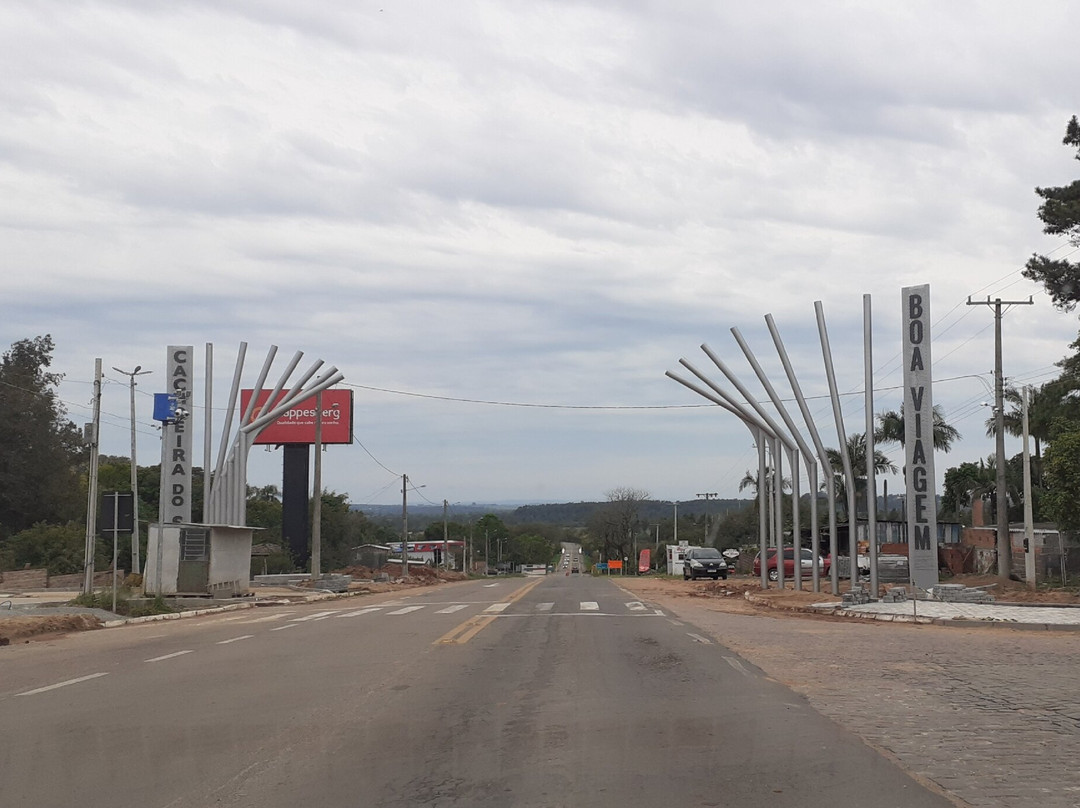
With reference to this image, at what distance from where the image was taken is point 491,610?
26.1m

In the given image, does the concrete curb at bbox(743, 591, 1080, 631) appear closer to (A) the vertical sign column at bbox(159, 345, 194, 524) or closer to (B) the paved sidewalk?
(B) the paved sidewalk

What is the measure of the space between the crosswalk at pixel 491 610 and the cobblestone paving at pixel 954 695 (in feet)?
17.5

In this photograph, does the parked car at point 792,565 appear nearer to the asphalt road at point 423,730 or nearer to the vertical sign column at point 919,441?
the vertical sign column at point 919,441

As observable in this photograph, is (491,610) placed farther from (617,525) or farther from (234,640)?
(617,525)

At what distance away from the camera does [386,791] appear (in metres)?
7.10

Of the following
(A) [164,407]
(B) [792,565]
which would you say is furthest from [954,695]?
(B) [792,565]

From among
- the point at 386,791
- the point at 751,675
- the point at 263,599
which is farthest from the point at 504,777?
the point at 263,599

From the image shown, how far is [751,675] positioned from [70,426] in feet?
214

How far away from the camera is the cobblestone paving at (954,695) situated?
7.57 m

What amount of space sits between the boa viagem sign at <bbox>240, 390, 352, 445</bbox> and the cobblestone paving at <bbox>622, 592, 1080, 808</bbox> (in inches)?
1857

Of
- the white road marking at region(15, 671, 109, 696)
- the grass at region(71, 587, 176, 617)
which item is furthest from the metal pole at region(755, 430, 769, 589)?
the white road marking at region(15, 671, 109, 696)

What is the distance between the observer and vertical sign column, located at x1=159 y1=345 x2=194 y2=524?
40.1 metres

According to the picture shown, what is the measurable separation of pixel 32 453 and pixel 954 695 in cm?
6437

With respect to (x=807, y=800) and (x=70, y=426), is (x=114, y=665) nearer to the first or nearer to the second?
(x=807, y=800)
